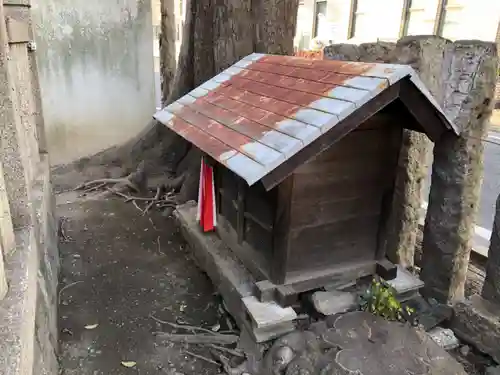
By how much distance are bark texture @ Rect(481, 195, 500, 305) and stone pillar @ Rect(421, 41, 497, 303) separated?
40 cm

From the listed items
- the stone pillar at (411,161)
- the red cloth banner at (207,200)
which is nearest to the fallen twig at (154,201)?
the red cloth banner at (207,200)

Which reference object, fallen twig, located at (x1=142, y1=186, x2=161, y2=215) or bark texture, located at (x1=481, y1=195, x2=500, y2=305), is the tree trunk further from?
bark texture, located at (x1=481, y1=195, x2=500, y2=305)

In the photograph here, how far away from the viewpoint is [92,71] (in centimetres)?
927

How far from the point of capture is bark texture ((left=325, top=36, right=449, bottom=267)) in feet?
12.1

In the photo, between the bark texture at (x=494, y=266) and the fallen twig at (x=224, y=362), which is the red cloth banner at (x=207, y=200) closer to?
the fallen twig at (x=224, y=362)

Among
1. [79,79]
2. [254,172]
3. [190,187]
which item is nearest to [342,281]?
[254,172]

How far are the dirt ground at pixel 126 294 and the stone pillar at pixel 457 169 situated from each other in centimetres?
236

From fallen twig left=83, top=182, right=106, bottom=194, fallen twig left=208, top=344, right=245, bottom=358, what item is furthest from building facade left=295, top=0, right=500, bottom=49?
fallen twig left=208, top=344, right=245, bottom=358

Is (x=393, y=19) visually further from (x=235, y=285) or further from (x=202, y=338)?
(x=202, y=338)

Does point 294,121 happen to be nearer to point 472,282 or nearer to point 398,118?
point 398,118

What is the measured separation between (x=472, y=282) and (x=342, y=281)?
2065mm

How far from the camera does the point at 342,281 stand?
422 centimetres

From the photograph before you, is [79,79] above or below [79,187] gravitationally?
above

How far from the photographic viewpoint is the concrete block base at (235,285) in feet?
12.5
